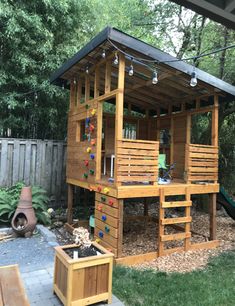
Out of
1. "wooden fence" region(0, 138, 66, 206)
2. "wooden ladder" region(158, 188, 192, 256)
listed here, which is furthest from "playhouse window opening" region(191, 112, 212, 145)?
"wooden fence" region(0, 138, 66, 206)

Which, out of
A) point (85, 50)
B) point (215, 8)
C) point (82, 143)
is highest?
point (85, 50)

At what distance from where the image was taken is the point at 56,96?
7.59 m

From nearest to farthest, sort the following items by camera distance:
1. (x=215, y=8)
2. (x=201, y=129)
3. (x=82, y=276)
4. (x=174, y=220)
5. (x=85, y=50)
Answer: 1. (x=215, y=8)
2. (x=82, y=276)
3. (x=85, y=50)
4. (x=174, y=220)
5. (x=201, y=129)

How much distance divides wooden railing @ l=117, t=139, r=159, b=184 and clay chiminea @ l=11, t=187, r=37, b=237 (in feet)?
6.47

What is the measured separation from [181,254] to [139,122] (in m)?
3.88

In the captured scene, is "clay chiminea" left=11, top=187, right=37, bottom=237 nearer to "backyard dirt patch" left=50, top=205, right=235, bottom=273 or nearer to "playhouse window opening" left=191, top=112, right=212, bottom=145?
"backyard dirt patch" left=50, top=205, right=235, bottom=273

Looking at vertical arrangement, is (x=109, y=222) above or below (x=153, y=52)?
below

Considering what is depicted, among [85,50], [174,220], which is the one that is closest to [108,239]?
[174,220]

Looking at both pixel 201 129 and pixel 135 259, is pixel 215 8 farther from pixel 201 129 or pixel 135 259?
pixel 201 129

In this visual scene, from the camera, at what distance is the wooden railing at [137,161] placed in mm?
4484

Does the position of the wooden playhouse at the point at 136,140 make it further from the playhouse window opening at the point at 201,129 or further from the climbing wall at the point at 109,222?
the playhouse window opening at the point at 201,129

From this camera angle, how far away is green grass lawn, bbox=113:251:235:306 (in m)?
3.18

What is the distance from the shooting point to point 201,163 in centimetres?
557

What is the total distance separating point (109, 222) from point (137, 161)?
1071mm
